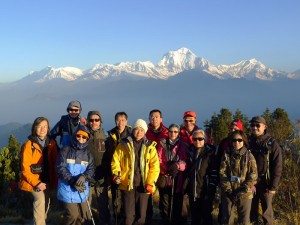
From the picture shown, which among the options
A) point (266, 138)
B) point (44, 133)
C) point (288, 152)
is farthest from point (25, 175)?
point (288, 152)

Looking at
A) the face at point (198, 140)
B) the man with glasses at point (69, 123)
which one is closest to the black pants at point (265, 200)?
the face at point (198, 140)

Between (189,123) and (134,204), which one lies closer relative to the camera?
(134,204)

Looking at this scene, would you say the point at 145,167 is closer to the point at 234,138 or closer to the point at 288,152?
the point at 234,138

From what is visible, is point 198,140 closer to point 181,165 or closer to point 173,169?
point 181,165

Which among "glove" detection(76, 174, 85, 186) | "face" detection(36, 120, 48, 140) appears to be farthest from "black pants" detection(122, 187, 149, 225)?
"face" detection(36, 120, 48, 140)

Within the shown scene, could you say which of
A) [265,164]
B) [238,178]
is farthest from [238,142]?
[265,164]

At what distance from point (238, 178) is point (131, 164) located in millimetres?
1923

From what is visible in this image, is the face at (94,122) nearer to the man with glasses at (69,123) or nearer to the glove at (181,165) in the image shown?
the man with glasses at (69,123)

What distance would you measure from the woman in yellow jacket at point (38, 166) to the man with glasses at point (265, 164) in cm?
382

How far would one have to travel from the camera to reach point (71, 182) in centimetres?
554

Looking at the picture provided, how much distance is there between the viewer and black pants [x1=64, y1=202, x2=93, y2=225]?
18.5ft

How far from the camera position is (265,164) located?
20.1 feet

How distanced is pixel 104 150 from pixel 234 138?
8.22 feet

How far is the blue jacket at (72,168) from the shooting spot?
219 inches
